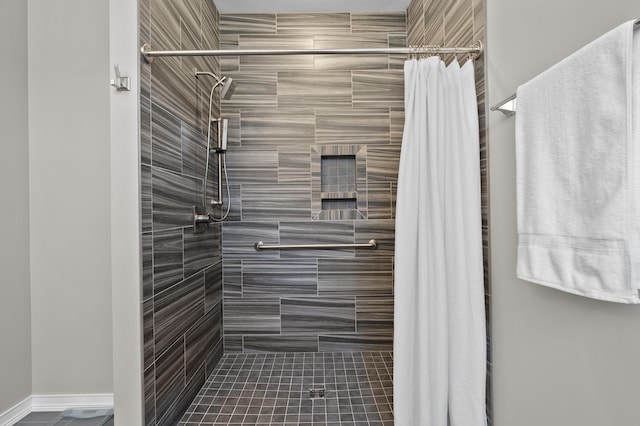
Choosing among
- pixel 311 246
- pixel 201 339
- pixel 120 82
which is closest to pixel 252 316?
pixel 201 339

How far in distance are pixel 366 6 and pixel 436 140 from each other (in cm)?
171

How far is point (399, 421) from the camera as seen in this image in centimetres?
140

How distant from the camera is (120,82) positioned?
1.37 meters

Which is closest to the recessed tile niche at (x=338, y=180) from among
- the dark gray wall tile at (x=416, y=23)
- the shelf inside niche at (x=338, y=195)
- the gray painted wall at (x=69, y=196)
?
the shelf inside niche at (x=338, y=195)

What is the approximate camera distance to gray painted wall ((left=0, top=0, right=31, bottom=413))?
169cm

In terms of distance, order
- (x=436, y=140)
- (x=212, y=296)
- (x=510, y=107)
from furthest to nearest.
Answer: (x=212, y=296), (x=436, y=140), (x=510, y=107)

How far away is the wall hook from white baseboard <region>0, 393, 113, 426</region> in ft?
5.54

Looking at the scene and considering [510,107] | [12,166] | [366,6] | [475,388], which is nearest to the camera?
[510,107]

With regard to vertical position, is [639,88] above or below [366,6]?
below

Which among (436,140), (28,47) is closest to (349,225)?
(436,140)

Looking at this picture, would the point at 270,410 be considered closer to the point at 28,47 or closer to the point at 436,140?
the point at 436,140

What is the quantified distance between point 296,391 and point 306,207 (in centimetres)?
125

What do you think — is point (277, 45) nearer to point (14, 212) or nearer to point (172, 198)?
point (172, 198)

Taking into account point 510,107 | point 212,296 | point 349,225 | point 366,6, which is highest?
point 366,6
